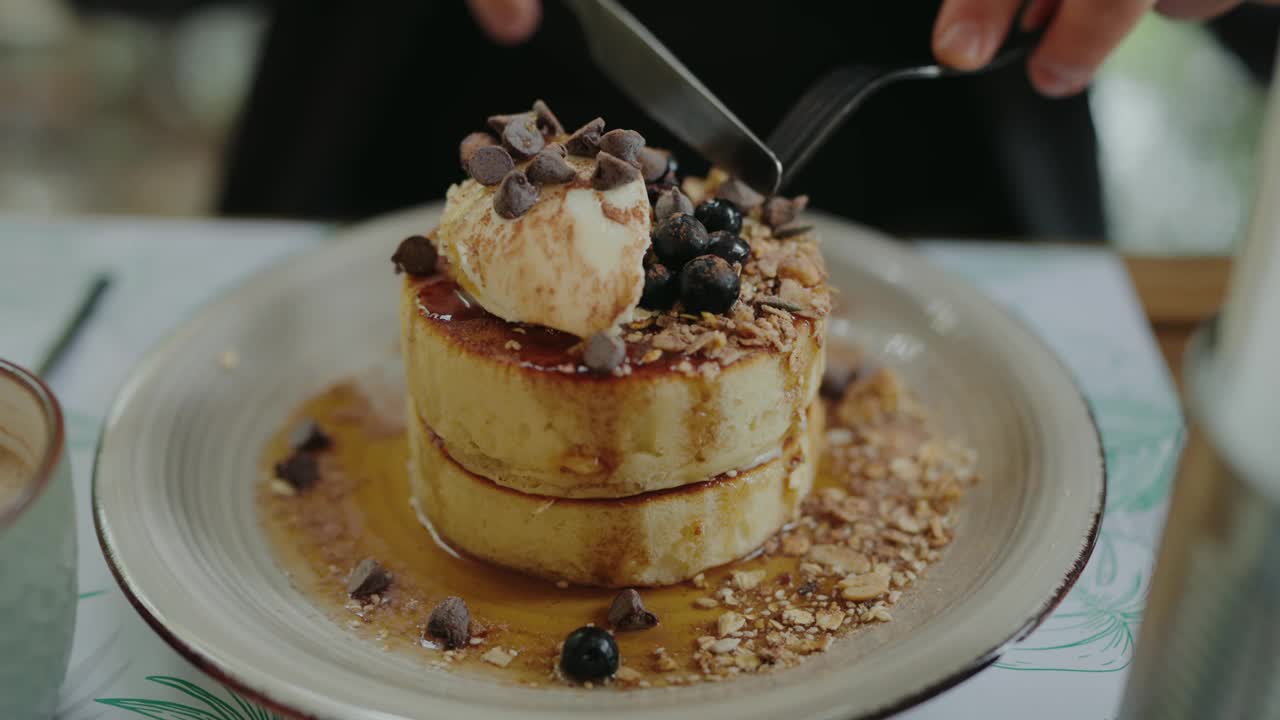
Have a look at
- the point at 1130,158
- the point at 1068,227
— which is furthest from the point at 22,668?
the point at 1130,158

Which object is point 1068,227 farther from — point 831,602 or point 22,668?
point 22,668

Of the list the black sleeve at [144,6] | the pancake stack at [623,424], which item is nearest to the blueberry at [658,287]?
the pancake stack at [623,424]

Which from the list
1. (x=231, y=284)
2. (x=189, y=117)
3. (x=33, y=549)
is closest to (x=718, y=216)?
(x=33, y=549)

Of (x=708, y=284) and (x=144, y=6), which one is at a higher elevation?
(x=708, y=284)

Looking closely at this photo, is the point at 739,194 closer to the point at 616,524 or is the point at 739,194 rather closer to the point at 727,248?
the point at 727,248

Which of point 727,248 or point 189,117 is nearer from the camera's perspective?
point 727,248

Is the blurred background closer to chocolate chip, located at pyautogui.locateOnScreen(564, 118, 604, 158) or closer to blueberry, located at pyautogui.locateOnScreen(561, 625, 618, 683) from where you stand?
chocolate chip, located at pyautogui.locateOnScreen(564, 118, 604, 158)
